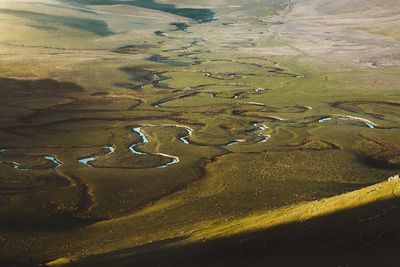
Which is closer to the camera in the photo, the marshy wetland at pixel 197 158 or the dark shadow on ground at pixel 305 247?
the dark shadow on ground at pixel 305 247

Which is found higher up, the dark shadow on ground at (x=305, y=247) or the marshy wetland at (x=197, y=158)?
the dark shadow on ground at (x=305, y=247)

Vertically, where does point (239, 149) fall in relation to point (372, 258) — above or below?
below

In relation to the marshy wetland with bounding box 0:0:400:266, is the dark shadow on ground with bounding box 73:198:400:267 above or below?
above

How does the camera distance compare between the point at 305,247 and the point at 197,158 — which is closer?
the point at 305,247

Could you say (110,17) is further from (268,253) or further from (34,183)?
(268,253)

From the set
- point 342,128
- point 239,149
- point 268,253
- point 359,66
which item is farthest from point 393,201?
point 359,66

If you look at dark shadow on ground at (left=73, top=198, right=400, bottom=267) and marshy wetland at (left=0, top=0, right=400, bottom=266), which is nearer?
dark shadow on ground at (left=73, top=198, right=400, bottom=267)

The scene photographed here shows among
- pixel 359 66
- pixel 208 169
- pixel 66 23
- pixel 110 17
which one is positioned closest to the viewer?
pixel 208 169

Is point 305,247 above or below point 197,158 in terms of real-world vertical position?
above
